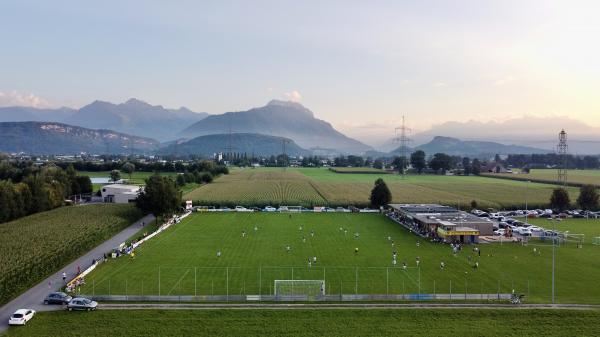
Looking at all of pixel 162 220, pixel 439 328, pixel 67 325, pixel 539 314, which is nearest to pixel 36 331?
pixel 67 325

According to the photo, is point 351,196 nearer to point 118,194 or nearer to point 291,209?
point 291,209

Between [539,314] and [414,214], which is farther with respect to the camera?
[414,214]

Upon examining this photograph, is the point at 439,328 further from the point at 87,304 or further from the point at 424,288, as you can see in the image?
the point at 87,304

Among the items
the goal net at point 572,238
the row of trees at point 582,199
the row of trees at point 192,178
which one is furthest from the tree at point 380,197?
the row of trees at point 192,178

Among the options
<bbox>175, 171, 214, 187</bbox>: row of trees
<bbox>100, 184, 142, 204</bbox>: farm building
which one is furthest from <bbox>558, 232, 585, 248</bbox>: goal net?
<bbox>175, 171, 214, 187</bbox>: row of trees

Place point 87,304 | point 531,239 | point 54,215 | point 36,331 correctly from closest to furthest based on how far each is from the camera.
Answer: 1. point 36,331
2. point 87,304
3. point 531,239
4. point 54,215

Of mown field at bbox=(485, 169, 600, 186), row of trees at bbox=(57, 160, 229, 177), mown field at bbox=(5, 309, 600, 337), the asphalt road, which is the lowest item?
mown field at bbox=(5, 309, 600, 337)

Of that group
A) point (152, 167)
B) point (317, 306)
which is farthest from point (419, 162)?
point (317, 306)

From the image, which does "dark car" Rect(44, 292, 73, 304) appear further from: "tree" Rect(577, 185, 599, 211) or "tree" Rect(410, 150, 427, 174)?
"tree" Rect(410, 150, 427, 174)
